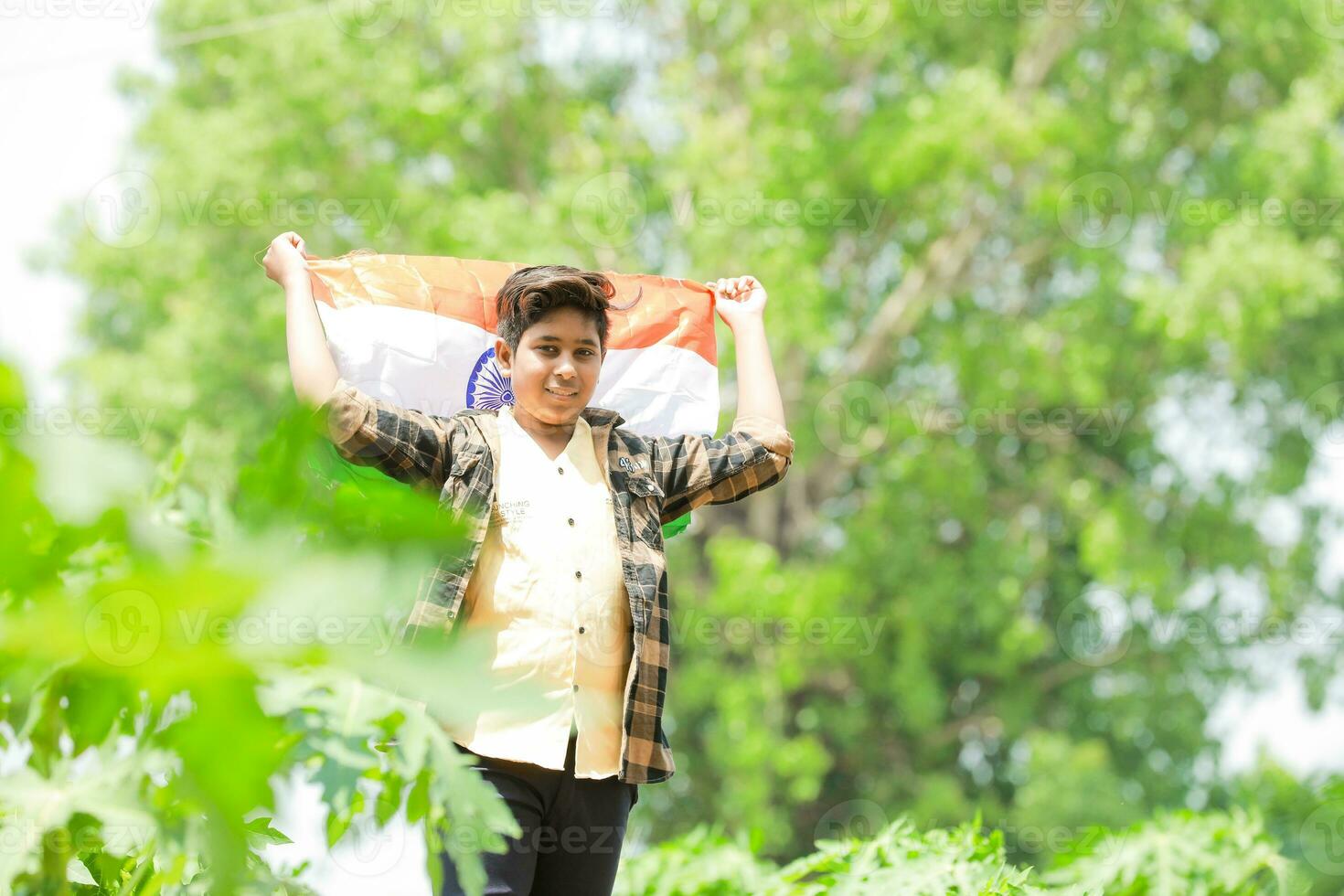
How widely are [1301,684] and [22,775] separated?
10597mm

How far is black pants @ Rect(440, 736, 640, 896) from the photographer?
6.85ft

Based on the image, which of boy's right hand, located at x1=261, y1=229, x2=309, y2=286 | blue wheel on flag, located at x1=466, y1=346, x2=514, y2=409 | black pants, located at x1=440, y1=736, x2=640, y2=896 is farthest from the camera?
blue wheel on flag, located at x1=466, y1=346, x2=514, y2=409

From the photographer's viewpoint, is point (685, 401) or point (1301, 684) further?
point (1301, 684)

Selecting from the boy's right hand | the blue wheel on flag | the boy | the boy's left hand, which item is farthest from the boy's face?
the blue wheel on flag

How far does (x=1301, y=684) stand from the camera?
10570mm

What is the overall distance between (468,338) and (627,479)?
668mm

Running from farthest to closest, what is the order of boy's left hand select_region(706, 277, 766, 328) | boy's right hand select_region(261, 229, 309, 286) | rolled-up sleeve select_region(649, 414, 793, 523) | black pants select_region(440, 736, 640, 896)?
boy's left hand select_region(706, 277, 766, 328)
rolled-up sleeve select_region(649, 414, 793, 523)
boy's right hand select_region(261, 229, 309, 286)
black pants select_region(440, 736, 640, 896)

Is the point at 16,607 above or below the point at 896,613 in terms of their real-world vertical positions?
below

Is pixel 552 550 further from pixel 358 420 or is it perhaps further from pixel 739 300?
pixel 739 300

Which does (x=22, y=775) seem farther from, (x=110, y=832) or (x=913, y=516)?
(x=913, y=516)

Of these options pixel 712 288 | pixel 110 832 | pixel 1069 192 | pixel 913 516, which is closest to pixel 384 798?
pixel 110 832

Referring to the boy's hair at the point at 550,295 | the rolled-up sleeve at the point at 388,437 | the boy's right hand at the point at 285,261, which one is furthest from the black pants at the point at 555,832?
the boy's right hand at the point at 285,261

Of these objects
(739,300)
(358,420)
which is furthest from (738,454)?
(358,420)

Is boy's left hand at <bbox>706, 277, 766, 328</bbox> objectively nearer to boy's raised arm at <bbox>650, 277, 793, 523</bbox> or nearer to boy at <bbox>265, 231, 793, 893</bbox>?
boy's raised arm at <bbox>650, 277, 793, 523</bbox>
